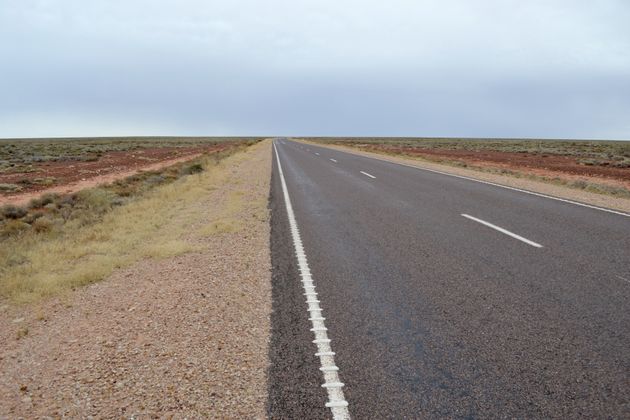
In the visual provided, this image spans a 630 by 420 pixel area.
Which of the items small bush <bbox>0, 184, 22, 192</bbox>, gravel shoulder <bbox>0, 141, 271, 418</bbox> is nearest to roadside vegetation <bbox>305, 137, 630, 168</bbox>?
gravel shoulder <bbox>0, 141, 271, 418</bbox>

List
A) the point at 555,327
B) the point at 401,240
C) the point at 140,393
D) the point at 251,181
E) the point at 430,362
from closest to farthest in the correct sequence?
the point at 140,393 → the point at 430,362 → the point at 555,327 → the point at 401,240 → the point at 251,181

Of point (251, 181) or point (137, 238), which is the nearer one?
point (137, 238)

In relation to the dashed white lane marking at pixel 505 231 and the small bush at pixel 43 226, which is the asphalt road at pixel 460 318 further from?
the small bush at pixel 43 226

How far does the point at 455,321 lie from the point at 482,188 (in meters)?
10.4

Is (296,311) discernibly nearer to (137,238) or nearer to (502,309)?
(502,309)

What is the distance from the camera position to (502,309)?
4133mm

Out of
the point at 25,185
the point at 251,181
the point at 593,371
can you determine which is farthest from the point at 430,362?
the point at 25,185

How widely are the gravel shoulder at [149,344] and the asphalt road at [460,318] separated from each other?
276mm

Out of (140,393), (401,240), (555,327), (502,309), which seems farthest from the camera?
(401,240)

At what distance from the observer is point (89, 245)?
283 inches

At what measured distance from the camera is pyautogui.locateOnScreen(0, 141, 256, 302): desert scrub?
5.45 meters

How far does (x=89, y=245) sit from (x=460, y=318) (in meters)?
6.28

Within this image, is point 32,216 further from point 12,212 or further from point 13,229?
point 13,229

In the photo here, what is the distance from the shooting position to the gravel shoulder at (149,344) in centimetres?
290
